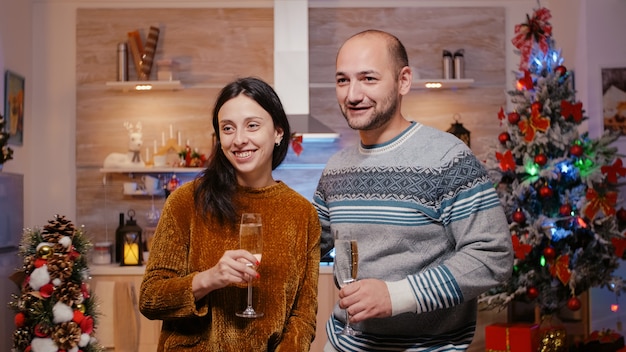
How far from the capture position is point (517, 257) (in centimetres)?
496

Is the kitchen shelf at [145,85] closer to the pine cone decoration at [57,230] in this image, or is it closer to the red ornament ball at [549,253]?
the pine cone decoration at [57,230]

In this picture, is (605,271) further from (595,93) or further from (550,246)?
(595,93)

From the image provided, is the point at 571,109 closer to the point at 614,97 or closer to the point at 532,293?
the point at 614,97

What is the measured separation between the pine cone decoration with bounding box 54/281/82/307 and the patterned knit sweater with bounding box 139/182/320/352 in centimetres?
168

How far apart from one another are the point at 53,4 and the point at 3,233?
2152 millimetres

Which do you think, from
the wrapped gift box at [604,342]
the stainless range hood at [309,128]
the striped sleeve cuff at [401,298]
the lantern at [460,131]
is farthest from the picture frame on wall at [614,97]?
the striped sleeve cuff at [401,298]

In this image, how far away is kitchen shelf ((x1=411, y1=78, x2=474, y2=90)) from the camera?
5961mm

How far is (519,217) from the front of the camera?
5.00 m

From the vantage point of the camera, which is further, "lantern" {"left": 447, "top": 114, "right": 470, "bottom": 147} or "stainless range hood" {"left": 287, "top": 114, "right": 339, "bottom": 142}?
"lantern" {"left": 447, "top": 114, "right": 470, "bottom": 147}

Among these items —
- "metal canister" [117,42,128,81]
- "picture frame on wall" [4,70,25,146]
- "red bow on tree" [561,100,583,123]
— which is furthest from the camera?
"metal canister" [117,42,128,81]

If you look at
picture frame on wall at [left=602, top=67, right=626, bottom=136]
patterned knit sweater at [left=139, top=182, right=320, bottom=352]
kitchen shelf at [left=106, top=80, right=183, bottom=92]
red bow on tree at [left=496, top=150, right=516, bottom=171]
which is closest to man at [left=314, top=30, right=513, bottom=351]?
patterned knit sweater at [left=139, top=182, right=320, bottom=352]

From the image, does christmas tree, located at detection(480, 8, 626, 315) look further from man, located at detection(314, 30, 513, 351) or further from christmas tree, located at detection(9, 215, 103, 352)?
man, located at detection(314, 30, 513, 351)

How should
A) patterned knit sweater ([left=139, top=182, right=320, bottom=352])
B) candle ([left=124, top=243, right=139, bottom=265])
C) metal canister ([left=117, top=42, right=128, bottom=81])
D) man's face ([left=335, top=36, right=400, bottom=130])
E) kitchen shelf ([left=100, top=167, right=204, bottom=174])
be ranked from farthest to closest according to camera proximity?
metal canister ([left=117, top=42, right=128, bottom=81]), kitchen shelf ([left=100, top=167, right=204, bottom=174]), candle ([left=124, top=243, right=139, bottom=265]), man's face ([left=335, top=36, right=400, bottom=130]), patterned knit sweater ([left=139, top=182, right=320, bottom=352])

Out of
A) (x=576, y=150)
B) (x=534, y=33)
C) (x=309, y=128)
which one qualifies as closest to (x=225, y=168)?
(x=576, y=150)
